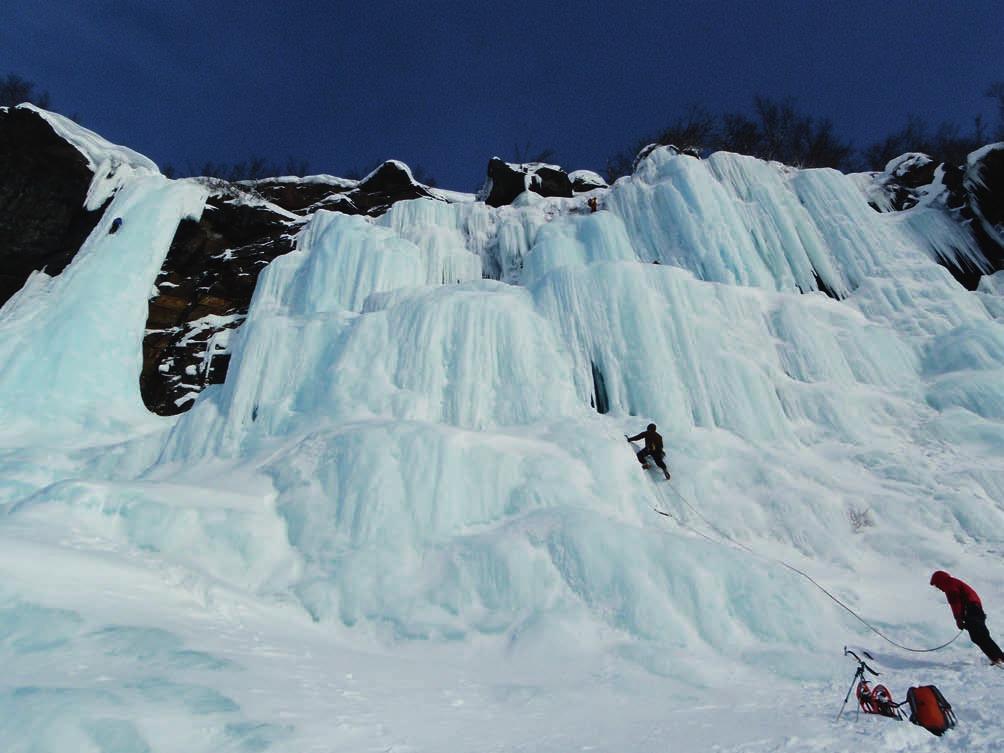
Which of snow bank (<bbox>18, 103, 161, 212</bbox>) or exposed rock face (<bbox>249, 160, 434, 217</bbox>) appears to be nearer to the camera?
snow bank (<bbox>18, 103, 161, 212</bbox>)

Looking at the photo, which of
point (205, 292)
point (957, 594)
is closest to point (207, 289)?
point (205, 292)

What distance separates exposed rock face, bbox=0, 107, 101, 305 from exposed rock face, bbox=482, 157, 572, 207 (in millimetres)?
12416

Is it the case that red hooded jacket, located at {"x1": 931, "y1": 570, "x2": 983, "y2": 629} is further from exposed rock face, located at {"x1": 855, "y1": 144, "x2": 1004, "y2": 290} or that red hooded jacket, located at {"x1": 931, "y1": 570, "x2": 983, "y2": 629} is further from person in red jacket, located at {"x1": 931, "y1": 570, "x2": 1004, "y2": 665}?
exposed rock face, located at {"x1": 855, "y1": 144, "x2": 1004, "y2": 290}

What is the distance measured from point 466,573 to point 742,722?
10.5 ft

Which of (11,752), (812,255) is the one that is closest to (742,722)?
(11,752)

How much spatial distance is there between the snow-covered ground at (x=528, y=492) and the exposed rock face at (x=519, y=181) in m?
5.97

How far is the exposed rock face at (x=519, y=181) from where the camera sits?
66.8 ft

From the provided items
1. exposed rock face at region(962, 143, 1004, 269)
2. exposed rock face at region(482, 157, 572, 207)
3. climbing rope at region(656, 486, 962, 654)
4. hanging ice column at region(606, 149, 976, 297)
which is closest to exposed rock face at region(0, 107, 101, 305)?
exposed rock face at region(482, 157, 572, 207)

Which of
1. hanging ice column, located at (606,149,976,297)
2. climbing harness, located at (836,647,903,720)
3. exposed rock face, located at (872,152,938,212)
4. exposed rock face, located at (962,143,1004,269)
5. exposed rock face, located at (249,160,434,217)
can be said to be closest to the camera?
climbing harness, located at (836,647,903,720)

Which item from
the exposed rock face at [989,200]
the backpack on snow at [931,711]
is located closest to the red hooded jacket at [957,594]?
the backpack on snow at [931,711]

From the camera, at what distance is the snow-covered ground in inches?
144

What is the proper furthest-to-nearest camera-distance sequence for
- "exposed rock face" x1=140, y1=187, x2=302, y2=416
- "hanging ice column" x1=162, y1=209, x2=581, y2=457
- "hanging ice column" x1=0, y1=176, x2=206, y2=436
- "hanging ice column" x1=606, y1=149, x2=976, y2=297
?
1. "exposed rock face" x1=140, y1=187, x2=302, y2=416
2. "hanging ice column" x1=606, y1=149, x2=976, y2=297
3. "hanging ice column" x1=0, y1=176, x2=206, y2=436
4. "hanging ice column" x1=162, y1=209, x2=581, y2=457

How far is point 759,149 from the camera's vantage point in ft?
88.2

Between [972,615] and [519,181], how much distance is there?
18.3m
